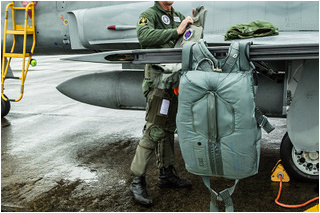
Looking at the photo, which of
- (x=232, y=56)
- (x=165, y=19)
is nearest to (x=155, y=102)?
(x=165, y=19)

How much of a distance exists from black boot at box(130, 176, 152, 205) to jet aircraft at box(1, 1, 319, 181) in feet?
4.49

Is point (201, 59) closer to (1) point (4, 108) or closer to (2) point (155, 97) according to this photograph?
(2) point (155, 97)

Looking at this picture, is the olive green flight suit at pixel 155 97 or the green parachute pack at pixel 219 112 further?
the olive green flight suit at pixel 155 97

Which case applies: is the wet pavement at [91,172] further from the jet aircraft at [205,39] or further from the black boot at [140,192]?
Answer: the jet aircraft at [205,39]

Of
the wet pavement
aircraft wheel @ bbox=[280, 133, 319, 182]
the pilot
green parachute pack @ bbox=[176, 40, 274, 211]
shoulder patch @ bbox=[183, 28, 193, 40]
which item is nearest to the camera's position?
green parachute pack @ bbox=[176, 40, 274, 211]

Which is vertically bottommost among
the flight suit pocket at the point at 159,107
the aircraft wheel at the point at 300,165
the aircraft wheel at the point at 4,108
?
the aircraft wheel at the point at 300,165

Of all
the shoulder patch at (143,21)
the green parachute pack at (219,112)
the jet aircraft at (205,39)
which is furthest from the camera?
the shoulder patch at (143,21)

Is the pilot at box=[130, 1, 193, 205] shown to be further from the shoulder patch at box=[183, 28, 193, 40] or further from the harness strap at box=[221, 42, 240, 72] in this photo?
the harness strap at box=[221, 42, 240, 72]

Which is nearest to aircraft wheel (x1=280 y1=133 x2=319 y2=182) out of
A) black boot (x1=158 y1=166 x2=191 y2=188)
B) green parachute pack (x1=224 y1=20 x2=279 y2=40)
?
black boot (x1=158 y1=166 x2=191 y2=188)

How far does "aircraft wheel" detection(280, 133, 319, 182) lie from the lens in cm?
373

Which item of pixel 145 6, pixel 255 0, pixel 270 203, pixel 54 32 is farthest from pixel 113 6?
pixel 270 203

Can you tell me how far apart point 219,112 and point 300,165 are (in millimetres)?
1890

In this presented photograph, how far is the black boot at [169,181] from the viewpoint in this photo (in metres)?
3.74

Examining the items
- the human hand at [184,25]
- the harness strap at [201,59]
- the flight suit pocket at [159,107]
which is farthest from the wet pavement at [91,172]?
the human hand at [184,25]
